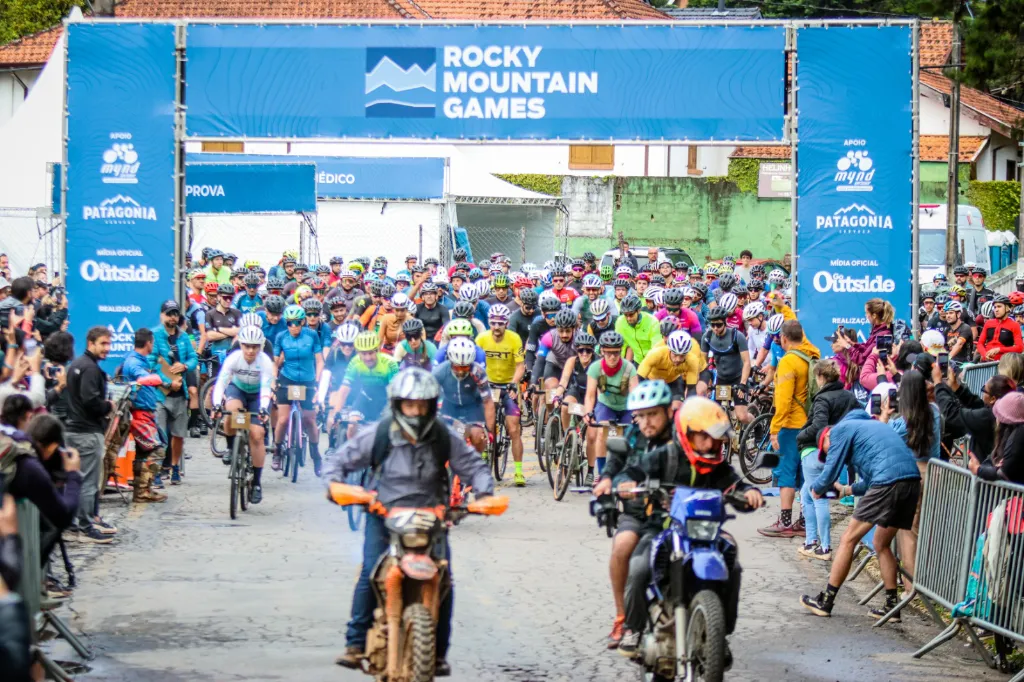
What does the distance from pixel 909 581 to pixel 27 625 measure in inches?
301

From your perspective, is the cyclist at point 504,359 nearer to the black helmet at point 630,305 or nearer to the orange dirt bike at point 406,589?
the black helmet at point 630,305

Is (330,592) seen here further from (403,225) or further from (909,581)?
(403,225)

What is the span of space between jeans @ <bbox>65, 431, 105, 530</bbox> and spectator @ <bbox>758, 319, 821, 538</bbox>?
597 cm

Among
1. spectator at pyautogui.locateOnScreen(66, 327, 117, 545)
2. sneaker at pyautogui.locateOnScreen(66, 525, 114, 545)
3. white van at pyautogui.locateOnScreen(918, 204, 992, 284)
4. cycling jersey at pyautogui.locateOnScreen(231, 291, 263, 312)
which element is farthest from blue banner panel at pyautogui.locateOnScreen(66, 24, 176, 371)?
white van at pyautogui.locateOnScreen(918, 204, 992, 284)

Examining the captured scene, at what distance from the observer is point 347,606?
35.3 ft

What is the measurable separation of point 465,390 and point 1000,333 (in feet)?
26.4

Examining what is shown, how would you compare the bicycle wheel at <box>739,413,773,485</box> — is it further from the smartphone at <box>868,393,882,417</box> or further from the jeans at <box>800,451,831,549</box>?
the smartphone at <box>868,393,882,417</box>

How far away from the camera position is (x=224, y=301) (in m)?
→ 19.6

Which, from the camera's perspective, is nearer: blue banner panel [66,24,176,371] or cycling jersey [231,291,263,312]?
blue banner panel [66,24,176,371]

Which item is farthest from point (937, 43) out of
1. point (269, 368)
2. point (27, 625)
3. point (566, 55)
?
point (27, 625)

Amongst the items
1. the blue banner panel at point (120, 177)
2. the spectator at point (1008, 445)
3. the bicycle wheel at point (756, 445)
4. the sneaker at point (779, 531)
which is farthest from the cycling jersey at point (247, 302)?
the spectator at point (1008, 445)

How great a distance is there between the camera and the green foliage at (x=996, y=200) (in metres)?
48.8

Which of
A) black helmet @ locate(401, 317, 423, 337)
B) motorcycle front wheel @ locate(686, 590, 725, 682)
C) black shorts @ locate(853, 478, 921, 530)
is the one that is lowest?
motorcycle front wheel @ locate(686, 590, 725, 682)

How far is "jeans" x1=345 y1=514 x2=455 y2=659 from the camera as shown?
784 centimetres
